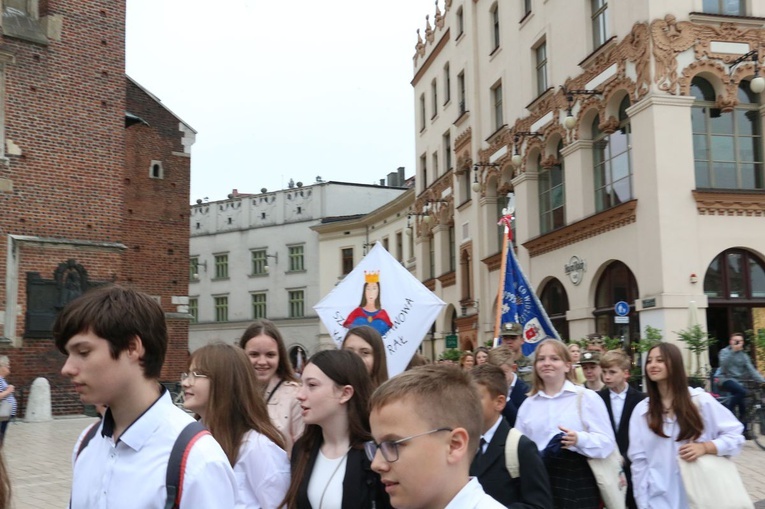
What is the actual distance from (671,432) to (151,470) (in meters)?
4.13

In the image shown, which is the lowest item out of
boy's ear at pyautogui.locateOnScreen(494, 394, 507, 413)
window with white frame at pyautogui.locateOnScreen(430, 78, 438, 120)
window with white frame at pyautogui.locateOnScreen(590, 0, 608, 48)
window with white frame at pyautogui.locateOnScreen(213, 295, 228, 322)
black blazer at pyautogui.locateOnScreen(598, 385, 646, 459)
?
black blazer at pyautogui.locateOnScreen(598, 385, 646, 459)

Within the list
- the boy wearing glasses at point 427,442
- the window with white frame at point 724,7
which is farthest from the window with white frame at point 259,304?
the boy wearing glasses at point 427,442

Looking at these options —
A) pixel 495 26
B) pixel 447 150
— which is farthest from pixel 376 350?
pixel 447 150

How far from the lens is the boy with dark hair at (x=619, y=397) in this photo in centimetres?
646

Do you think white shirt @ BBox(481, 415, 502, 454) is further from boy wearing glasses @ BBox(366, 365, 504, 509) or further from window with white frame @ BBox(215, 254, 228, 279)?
window with white frame @ BBox(215, 254, 228, 279)

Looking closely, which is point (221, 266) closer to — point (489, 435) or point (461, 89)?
point (461, 89)

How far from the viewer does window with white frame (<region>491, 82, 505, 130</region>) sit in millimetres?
30062

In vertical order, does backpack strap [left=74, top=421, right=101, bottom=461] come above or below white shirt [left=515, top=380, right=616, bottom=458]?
above

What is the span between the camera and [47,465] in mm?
12273

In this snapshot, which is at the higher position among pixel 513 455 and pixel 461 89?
pixel 461 89

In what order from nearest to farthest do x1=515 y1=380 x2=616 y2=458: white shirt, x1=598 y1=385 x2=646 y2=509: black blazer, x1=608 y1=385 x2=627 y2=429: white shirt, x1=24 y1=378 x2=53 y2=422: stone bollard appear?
x1=515 y1=380 x2=616 y2=458: white shirt < x1=598 y1=385 x2=646 y2=509: black blazer < x1=608 y1=385 x2=627 y2=429: white shirt < x1=24 y1=378 x2=53 y2=422: stone bollard

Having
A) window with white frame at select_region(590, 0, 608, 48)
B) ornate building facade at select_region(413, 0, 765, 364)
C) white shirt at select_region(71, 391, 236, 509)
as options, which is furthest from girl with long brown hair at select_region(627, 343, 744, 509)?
window with white frame at select_region(590, 0, 608, 48)

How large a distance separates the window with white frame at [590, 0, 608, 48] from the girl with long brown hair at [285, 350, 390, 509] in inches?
769

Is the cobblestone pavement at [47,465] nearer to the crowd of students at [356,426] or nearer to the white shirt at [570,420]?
the crowd of students at [356,426]
